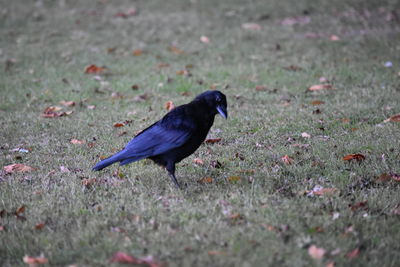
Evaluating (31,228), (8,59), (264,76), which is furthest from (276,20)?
(31,228)

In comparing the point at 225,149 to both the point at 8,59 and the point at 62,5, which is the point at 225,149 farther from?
the point at 62,5

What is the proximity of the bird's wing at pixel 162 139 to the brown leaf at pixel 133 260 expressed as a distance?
136cm

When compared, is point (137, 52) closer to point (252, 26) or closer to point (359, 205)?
point (252, 26)

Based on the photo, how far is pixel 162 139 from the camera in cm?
466

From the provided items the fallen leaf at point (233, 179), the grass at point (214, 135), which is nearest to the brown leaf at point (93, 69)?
the grass at point (214, 135)

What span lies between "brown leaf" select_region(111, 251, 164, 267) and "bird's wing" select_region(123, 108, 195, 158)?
1.36 metres

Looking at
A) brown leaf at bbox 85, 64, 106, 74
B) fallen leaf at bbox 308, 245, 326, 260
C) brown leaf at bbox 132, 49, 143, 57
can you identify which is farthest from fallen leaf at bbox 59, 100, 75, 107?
fallen leaf at bbox 308, 245, 326, 260

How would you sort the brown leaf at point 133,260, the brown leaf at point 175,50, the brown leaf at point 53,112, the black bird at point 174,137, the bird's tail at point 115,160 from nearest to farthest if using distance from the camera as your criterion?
1. the brown leaf at point 133,260
2. the bird's tail at point 115,160
3. the black bird at point 174,137
4. the brown leaf at point 53,112
5. the brown leaf at point 175,50

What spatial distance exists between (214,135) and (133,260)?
3258 millimetres

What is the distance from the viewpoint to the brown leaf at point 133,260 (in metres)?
3.26

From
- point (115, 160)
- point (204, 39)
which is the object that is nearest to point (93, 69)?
point (204, 39)

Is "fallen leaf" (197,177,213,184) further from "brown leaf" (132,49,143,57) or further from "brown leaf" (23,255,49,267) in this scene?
"brown leaf" (132,49,143,57)

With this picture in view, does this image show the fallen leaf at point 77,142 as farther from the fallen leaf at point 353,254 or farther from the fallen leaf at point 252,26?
the fallen leaf at point 252,26

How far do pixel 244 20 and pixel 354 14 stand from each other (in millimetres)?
2966
